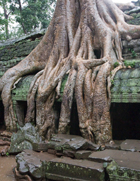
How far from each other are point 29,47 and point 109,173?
6.69m

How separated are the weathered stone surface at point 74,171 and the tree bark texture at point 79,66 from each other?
119 cm

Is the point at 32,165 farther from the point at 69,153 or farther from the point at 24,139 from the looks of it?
the point at 24,139

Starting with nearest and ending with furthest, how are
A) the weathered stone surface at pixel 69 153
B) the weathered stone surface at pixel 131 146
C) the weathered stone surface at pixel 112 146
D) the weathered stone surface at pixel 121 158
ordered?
the weathered stone surface at pixel 121 158 < the weathered stone surface at pixel 131 146 < the weathered stone surface at pixel 69 153 < the weathered stone surface at pixel 112 146

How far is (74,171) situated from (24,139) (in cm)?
196

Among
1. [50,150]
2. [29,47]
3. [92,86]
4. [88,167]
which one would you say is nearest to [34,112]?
[50,150]

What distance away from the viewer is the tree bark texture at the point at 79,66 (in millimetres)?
4082

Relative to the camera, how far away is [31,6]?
513 inches

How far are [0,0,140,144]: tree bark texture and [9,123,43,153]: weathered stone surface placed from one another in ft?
1.11

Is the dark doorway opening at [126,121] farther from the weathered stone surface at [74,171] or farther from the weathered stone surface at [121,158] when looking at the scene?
the weathered stone surface at [74,171]

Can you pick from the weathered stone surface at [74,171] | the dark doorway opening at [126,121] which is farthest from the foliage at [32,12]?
the weathered stone surface at [74,171]

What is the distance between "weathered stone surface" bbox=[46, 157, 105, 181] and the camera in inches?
102

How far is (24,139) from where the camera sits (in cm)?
432

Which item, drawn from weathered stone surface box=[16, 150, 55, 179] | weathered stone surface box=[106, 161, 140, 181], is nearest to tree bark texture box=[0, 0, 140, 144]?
weathered stone surface box=[16, 150, 55, 179]

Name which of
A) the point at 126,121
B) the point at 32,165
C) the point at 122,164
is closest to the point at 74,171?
the point at 122,164
